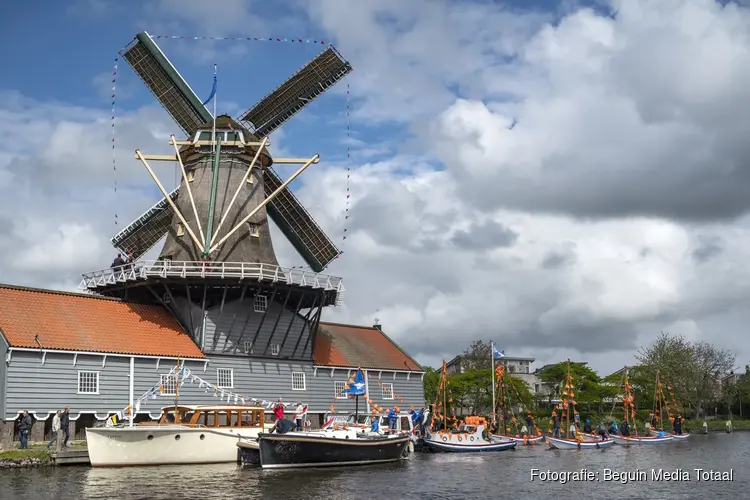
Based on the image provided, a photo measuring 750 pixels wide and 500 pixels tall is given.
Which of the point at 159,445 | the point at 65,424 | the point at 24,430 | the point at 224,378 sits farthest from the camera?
the point at 224,378

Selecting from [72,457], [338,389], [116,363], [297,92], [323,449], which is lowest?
[72,457]

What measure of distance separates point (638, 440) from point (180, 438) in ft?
115

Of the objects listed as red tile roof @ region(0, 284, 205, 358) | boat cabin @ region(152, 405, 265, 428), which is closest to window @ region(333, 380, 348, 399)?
red tile roof @ region(0, 284, 205, 358)

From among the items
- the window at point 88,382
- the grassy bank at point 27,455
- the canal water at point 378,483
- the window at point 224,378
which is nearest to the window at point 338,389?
the window at point 224,378

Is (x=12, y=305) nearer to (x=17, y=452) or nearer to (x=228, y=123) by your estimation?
(x=17, y=452)

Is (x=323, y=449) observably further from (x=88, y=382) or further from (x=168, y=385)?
(x=88, y=382)

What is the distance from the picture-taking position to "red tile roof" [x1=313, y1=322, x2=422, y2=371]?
54.4m

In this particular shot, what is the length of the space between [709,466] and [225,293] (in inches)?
1027

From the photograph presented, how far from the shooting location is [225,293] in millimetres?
46594

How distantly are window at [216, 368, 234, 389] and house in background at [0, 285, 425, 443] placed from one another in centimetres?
6

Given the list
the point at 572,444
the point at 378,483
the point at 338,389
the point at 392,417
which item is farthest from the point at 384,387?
the point at 378,483

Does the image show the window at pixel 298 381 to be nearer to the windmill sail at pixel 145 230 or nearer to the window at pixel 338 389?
the window at pixel 338 389

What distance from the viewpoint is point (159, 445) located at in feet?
116

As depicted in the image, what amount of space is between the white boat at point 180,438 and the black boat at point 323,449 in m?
3.09
